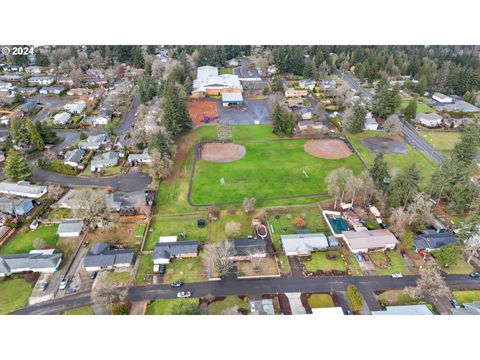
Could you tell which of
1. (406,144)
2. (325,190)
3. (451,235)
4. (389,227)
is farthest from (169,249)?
(406,144)

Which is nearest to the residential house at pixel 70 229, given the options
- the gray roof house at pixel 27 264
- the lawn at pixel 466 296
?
the gray roof house at pixel 27 264

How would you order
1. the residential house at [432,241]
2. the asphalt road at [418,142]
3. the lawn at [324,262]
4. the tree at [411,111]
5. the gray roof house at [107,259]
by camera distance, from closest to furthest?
the gray roof house at [107,259] < the lawn at [324,262] < the residential house at [432,241] < the asphalt road at [418,142] < the tree at [411,111]

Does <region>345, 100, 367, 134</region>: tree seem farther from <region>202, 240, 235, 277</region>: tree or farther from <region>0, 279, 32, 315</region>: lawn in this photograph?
<region>0, 279, 32, 315</region>: lawn

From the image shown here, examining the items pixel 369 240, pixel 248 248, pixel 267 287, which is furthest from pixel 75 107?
pixel 369 240

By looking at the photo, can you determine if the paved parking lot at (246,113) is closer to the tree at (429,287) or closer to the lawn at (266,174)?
the lawn at (266,174)

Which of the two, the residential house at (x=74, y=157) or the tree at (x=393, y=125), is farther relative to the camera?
the tree at (x=393, y=125)

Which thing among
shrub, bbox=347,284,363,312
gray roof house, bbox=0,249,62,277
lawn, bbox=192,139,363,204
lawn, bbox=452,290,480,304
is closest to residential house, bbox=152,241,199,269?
lawn, bbox=192,139,363,204

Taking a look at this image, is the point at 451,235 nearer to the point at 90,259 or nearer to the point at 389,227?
the point at 389,227

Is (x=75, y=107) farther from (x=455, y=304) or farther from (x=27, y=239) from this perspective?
(x=455, y=304)
